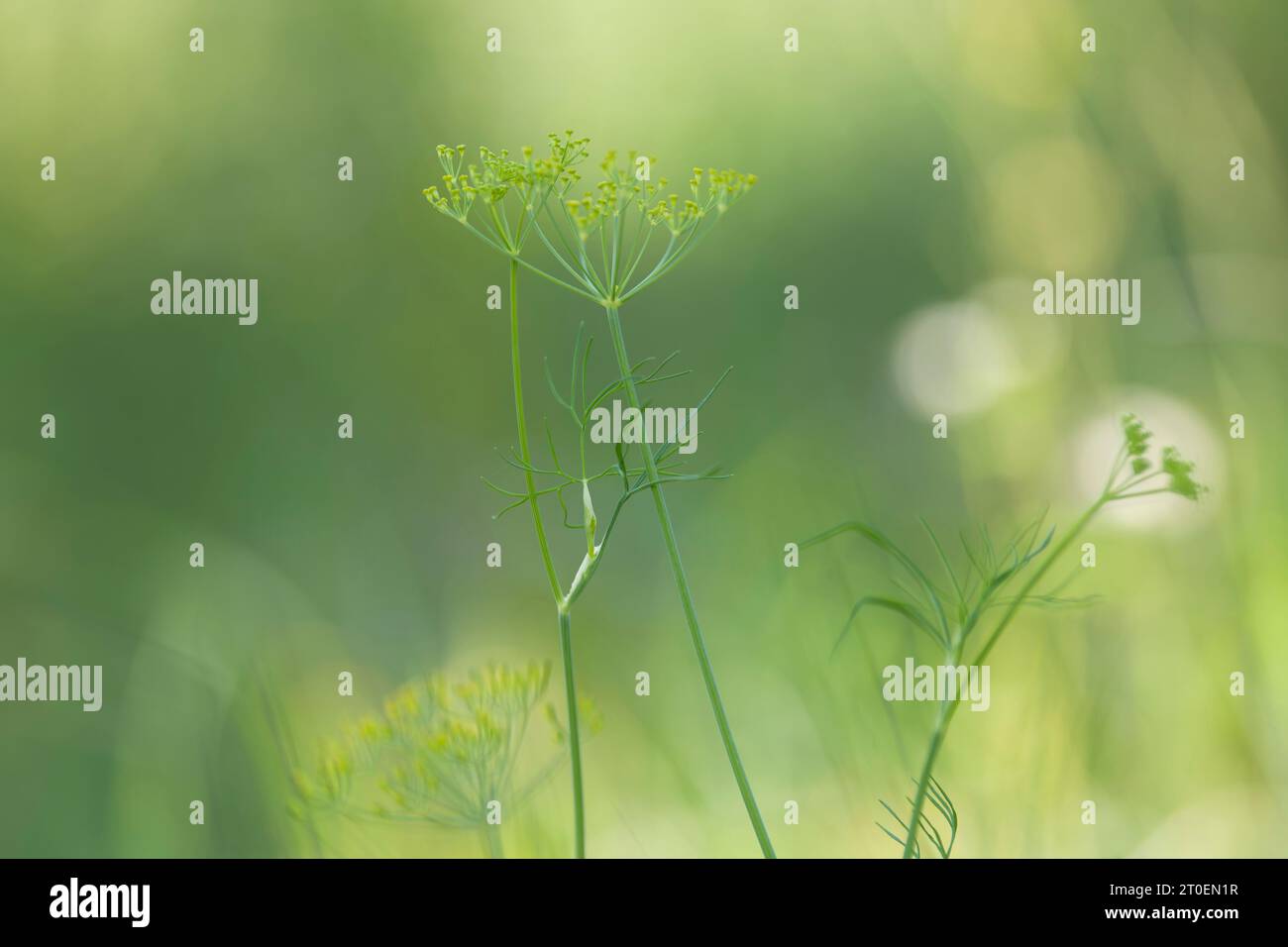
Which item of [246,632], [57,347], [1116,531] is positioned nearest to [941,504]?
[1116,531]

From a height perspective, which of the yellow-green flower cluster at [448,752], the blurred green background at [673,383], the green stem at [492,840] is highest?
the blurred green background at [673,383]

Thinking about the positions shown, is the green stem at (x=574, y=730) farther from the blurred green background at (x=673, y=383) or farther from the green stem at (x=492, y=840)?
the blurred green background at (x=673, y=383)

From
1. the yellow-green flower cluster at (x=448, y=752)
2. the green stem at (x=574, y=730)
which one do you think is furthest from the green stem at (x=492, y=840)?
the green stem at (x=574, y=730)

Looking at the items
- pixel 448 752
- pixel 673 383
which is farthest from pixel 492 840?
pixel 673 383

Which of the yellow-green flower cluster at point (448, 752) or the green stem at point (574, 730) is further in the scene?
the yellow-green flower cluster at point (448, 752)

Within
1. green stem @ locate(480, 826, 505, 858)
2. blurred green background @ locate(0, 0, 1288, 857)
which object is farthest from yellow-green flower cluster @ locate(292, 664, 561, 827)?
blurred green background @ locate(0, 0, 1288, 857)

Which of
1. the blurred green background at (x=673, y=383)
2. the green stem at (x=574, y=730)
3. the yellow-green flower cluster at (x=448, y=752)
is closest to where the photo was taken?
the green stem at (x=574, y=730)

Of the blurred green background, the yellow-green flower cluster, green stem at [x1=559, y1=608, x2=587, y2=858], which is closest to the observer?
green stem at [x1=559, y1=608, x2=587, y2=858]

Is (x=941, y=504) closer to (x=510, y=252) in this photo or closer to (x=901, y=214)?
(x=901, y=214)

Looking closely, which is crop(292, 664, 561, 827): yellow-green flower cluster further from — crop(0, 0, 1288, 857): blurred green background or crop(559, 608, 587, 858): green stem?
crop(0, 0, 1288, 857): blurred green background

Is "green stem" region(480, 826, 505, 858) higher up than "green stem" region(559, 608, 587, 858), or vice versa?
"green stem" region(559, 608, 587, 858)
